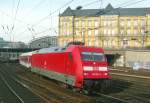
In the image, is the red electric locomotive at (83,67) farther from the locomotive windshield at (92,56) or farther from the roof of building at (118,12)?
the roof of building at (118,12)

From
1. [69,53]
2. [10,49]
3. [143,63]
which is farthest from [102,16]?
[69,53]

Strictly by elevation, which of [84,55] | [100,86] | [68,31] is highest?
[68,31]

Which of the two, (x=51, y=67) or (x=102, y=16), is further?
(x=102, y=16)

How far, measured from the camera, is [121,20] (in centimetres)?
12525

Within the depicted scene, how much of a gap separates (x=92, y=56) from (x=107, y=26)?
333ft

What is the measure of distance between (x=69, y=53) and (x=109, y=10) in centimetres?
10122

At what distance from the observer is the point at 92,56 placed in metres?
23.6

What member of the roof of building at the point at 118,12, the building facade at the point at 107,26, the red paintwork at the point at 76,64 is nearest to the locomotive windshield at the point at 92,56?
the red paintwork at the point at 76,64

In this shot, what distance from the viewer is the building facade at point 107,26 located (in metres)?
122

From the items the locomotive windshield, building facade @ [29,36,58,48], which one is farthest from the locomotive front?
building facade @ [29,36,58,48]

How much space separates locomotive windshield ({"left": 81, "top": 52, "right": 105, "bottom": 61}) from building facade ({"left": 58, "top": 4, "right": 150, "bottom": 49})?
94484 mm

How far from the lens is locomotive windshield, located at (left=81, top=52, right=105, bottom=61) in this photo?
23.3 m

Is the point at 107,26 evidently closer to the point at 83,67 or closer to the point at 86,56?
the point at 86,56

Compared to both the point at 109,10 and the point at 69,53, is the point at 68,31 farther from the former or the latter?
the point at 69,53
